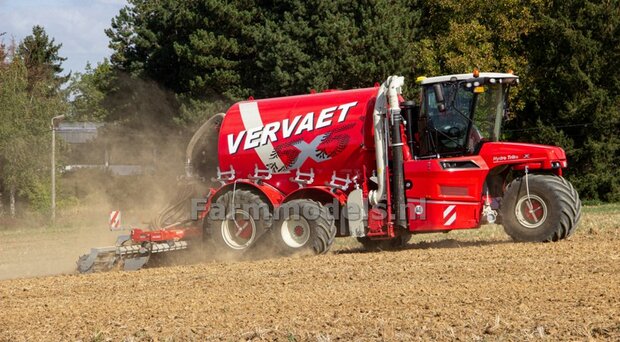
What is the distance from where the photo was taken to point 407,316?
8.49 m

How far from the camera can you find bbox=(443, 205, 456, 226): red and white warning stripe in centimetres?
1361

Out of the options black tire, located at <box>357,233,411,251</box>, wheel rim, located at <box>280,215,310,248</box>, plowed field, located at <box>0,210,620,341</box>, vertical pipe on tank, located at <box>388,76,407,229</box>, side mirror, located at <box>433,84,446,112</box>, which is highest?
side mirror, located at <box>433,84,446,112</box>

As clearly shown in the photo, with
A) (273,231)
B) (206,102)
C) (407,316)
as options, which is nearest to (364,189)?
(273,231)

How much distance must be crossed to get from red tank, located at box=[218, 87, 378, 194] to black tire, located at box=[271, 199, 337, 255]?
612mm

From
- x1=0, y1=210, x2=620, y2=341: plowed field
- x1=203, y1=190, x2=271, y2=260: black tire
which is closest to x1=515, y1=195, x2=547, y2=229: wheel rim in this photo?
x1=0, y1=210, x2=620, y2=341: plowed field

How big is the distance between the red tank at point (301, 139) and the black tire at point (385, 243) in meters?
1.76

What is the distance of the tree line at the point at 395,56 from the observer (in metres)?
37.2

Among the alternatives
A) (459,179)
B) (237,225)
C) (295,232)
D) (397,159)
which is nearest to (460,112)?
(459,179)

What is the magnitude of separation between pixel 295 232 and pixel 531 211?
3795 mm

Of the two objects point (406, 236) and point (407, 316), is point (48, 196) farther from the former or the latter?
point (407, 316)

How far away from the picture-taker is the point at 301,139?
1475 cm

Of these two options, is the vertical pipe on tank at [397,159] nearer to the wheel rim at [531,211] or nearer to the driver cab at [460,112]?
the driver cab at [460,112]

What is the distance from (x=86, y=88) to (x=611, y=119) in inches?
2229

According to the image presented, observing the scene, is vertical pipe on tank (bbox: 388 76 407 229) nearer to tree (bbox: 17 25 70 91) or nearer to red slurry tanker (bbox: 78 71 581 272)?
red slurry tanker (bbox: 78 71 581 272)
